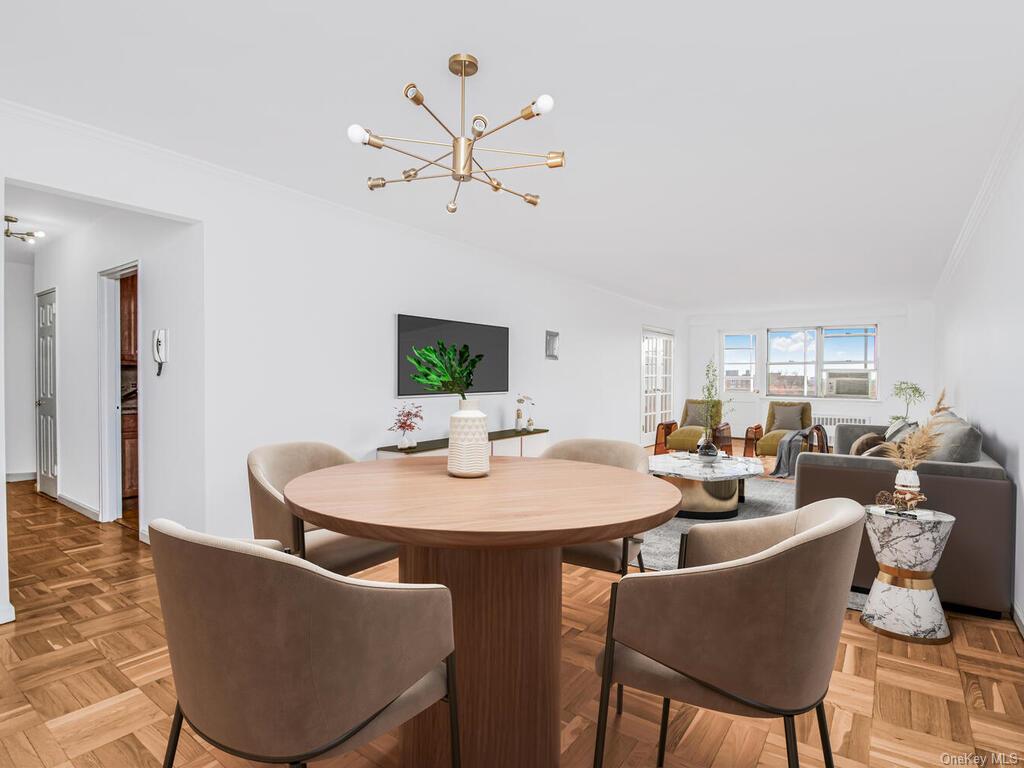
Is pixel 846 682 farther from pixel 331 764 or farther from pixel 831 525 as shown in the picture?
pixel 331 764

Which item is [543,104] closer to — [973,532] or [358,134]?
[358,134]

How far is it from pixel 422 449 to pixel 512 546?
3.13 metres

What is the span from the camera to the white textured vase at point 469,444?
1.83m

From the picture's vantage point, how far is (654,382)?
9.42 metres

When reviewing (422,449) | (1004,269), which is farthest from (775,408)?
(422,449)

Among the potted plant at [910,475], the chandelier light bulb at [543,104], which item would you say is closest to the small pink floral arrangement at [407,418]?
the chandelier light bulb at [543,104]

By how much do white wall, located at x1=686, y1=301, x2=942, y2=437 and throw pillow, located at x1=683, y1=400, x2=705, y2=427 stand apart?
212 cm

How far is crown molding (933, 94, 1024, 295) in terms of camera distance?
260 cm

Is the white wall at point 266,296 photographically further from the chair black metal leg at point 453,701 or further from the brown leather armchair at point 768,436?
the brown leather armchair at point 768,436

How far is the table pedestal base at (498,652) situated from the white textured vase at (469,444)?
361 millimetres

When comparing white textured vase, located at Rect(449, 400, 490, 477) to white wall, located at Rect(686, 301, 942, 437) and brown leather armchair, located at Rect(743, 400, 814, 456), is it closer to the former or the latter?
brown leather armchair, located at Rect(743, 400, 814, 456)

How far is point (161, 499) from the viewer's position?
3.63 meters

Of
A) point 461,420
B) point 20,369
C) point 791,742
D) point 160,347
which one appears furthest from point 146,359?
point 791,742

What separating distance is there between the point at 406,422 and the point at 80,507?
9.22ft
